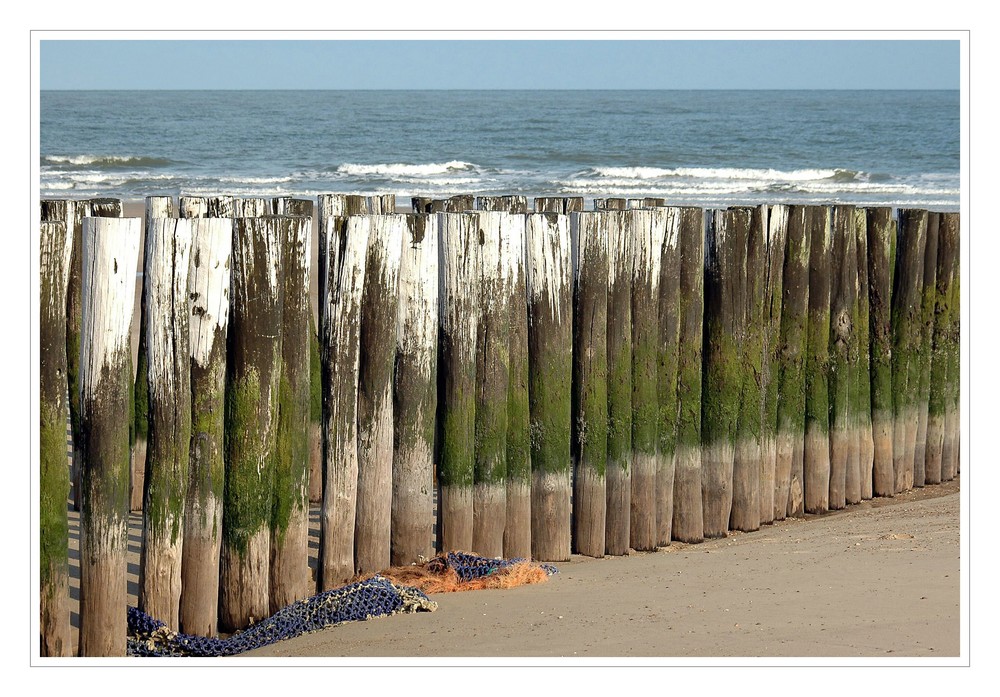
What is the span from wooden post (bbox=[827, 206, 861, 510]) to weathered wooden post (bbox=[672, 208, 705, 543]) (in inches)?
43.9

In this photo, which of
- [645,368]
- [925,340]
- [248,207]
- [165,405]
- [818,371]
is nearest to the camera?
[165,405]

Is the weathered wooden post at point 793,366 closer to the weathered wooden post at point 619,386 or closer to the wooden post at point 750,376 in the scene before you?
the wooden post at point 750,376

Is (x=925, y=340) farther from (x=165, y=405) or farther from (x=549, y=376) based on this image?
(x=165, y=405)

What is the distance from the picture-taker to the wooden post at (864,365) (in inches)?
279

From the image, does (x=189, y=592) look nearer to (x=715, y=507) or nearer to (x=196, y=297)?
(x=196, y=297)

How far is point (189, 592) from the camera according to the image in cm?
497

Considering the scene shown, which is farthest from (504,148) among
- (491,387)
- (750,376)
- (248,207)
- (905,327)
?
(491,387)

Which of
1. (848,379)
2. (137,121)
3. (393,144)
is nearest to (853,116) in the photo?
(393,144)

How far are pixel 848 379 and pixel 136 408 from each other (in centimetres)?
451

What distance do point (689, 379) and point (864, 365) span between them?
5.11 ft

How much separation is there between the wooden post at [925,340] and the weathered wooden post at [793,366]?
1151 millimetres

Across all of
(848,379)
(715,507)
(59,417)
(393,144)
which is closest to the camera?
(59,417)

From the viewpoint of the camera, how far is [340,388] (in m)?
5.22

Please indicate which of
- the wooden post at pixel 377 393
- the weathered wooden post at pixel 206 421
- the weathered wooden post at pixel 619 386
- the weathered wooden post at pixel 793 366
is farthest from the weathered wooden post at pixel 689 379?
the weathered wooden post at pixel 206 421
